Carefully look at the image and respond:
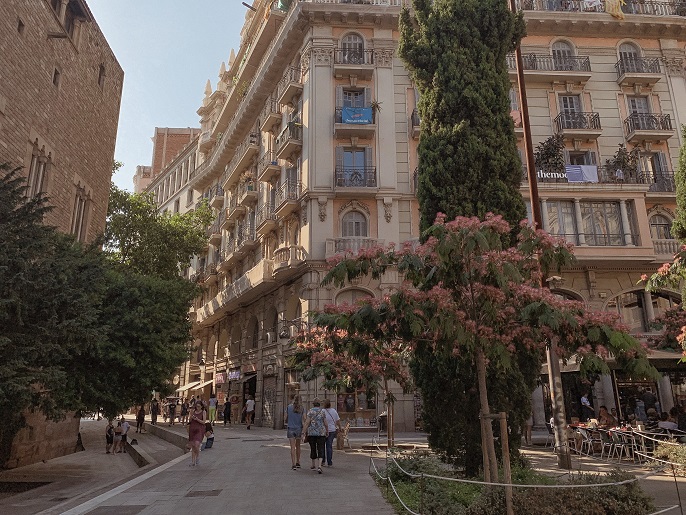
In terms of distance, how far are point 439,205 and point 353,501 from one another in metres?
6.34

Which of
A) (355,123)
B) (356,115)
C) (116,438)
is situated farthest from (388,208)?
(116,438)

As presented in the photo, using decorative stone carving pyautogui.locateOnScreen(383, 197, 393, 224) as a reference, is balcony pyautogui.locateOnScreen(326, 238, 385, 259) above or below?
below

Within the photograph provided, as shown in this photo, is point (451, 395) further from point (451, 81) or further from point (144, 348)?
point (144, 348)

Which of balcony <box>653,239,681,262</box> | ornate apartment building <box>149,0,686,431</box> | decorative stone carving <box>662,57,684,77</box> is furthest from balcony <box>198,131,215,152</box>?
balcony <box>653,239,681,262</box>

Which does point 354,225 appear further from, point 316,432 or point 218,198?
point 218,198

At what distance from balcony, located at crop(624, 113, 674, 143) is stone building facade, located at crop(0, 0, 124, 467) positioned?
25579mm

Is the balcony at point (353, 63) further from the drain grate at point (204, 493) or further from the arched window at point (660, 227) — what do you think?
the drain grate at point (204, 493)

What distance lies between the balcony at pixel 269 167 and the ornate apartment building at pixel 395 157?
12 centimetres

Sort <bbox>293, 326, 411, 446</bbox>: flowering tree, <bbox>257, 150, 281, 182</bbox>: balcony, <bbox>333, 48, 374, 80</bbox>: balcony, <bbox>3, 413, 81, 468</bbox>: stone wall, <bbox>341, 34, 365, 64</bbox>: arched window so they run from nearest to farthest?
<bbox>293, 326, 411, 446</bbox>: flowering tree → <bbox>3, 413, 81, 468</bbox>: stone wall → <bbox>333, 48, 374, 80</bbox>: balcony → <bbox>341, 34, 365, 64</bbox>: arched window → <bbox>257, 150, 281, 182</bbox>: balcony

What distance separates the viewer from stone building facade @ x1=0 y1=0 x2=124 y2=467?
1638cm

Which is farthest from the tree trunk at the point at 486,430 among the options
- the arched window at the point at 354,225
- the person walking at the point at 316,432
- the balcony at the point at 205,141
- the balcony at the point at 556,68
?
the balcony at the point at 205,141

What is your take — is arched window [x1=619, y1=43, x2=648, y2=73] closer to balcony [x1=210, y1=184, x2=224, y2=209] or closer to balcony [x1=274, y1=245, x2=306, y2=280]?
balcony [x1=274, y1=245, x2=306, y2=280]

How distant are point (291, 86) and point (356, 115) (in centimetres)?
436

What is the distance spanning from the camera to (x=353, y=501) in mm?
8289
